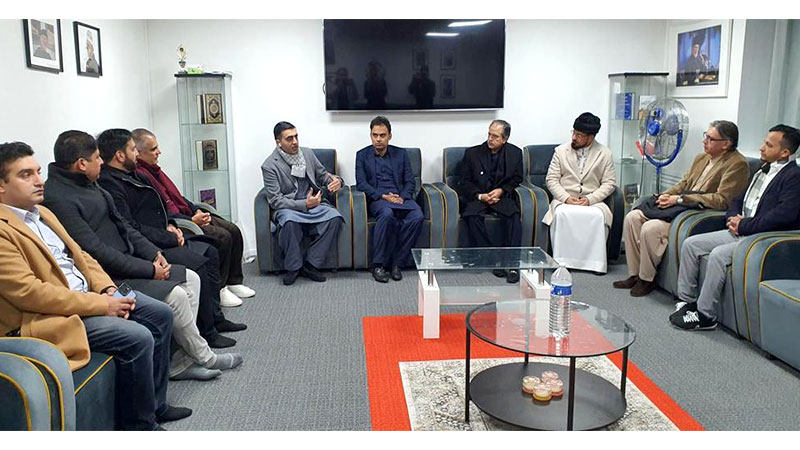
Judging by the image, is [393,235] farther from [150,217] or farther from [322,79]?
[150,217]

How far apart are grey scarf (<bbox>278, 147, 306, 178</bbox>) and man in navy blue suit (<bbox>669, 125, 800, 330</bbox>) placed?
2.63 meters

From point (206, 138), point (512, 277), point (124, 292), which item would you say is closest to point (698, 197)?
point (512, 277)

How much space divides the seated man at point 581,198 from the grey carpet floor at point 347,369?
49cm

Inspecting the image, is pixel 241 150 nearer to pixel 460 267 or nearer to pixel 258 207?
pixel 258 207

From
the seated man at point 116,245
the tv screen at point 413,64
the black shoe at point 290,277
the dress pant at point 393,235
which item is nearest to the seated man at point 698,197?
the dress pant at point 393,235

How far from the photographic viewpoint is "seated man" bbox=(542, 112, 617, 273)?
484 centimetres

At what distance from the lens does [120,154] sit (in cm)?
326

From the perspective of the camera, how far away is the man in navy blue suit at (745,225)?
3531mm

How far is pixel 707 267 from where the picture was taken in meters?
3.65

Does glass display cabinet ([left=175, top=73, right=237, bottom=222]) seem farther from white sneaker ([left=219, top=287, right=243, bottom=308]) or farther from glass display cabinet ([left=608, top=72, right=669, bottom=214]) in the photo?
glass display cabinet ([left=608, top=72, right=669, bottom=214])

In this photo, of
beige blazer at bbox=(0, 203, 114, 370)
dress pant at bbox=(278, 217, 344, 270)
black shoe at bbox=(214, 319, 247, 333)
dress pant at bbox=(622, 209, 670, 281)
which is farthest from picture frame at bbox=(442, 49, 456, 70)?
beige blazer at bbox=(0, 203, 114, 370)

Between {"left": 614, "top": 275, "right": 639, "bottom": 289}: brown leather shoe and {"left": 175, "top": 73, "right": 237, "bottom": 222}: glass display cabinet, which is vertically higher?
{"left": 175, "top": 73, "right": 237, "bottom": 222}: glass display cabinet

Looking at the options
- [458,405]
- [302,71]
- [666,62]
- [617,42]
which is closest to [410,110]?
[302,71]

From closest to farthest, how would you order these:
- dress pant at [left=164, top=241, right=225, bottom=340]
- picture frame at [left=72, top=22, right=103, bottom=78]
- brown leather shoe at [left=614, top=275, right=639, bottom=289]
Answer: dress pant at [left=164, top=241, right=225, bottom=340] → picture frame at [left=72, top=22, right=103, bottom=78] → brown leather shoe at [left=614, top=275, right=639, bottom=289]
